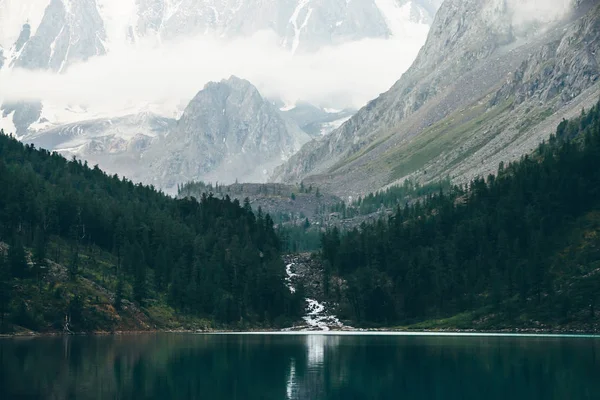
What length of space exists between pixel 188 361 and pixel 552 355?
53394 millimetres

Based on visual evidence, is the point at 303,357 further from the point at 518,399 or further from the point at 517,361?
the point at 518,399

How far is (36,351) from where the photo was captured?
477ft

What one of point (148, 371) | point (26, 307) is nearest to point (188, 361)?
point (148, 371)

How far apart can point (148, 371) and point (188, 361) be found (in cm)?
1470

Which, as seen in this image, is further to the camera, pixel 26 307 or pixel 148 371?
pixel 26 307

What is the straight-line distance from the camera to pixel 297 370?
5084 inches

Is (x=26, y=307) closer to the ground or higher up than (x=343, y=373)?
higher up

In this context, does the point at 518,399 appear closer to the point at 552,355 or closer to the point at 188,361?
the point at 552,355

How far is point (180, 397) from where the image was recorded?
102 m

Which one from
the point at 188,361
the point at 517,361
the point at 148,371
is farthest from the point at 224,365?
the point at 517,361

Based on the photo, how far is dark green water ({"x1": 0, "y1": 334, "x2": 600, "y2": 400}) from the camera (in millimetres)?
105188

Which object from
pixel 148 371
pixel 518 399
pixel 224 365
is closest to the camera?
pixel 518 399

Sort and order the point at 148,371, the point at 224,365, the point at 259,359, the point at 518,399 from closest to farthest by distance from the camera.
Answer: the point at 518,399 → the point at 148,371 → the point at 224,365 → the point at 259,359

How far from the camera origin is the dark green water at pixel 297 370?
105188mm
